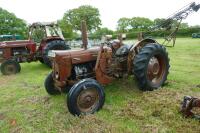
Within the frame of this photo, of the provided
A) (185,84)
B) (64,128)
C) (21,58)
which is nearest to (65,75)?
(64,128)

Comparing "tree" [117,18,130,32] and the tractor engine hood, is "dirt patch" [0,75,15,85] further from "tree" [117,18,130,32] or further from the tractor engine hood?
"tree" [117,18,130,32]

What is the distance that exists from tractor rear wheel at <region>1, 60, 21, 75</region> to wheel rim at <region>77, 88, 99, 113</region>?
6488 mm

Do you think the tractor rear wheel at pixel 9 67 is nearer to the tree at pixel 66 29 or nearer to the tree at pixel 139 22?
the tree at pixel 66 29

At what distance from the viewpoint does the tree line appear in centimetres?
4797

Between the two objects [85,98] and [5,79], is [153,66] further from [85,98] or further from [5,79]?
[5,79]

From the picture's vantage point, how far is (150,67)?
6.48m

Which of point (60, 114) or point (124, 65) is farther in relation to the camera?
point (124, 65)

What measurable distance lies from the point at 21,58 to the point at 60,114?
6.99 meters

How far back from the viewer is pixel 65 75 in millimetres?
5820

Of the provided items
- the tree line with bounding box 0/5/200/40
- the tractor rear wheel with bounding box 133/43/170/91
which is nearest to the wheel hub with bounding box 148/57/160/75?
the tractor rear wheel with bounding box 133/43/170/91

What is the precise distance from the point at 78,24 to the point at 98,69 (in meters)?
50.2

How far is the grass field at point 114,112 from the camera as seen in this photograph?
450 centimetres

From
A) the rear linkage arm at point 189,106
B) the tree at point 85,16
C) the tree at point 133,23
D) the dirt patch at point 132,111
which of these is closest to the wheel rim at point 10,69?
the dirt patch at point 132,111

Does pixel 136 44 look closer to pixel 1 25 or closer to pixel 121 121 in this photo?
pixel 121 121
